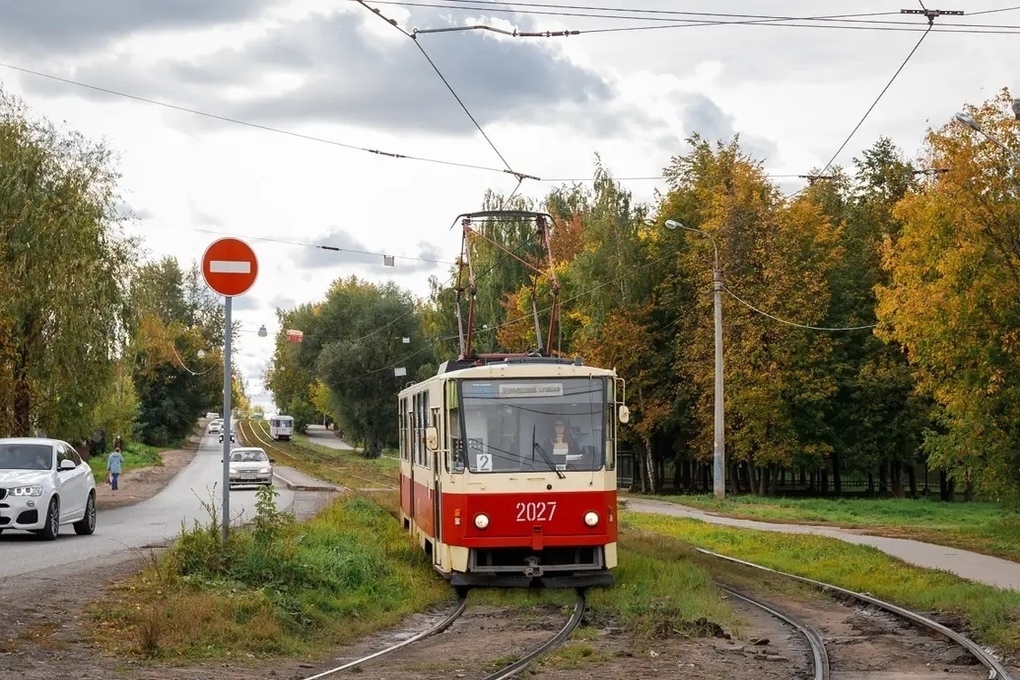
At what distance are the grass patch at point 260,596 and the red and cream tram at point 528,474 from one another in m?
1.01

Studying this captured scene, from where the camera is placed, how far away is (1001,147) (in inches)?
1147

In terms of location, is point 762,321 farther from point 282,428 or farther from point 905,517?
point 282,428

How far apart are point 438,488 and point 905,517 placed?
2353 cm

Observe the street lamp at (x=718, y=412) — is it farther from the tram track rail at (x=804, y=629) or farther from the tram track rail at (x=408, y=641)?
the tram track rail at (x=408, y=641)

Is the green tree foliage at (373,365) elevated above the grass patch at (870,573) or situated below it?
above

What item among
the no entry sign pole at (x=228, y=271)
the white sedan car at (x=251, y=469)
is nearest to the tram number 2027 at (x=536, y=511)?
the no entry sign pole at (x=228, y=271)

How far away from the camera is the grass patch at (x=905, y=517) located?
28.0 m

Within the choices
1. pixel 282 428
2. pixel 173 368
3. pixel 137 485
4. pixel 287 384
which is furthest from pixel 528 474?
pixel 287 384

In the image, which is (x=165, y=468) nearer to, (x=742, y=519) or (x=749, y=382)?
(x=749, y=382)

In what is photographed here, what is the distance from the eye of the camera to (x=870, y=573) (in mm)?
21031

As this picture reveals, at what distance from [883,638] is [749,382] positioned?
36.9 metres

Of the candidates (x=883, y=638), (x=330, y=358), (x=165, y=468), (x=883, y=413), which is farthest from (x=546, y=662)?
(x=330, y=358)

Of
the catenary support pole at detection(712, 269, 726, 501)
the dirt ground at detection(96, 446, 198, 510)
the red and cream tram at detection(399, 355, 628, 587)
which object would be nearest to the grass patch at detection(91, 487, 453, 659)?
the red and cream tram at detection(399, 355, 628, 587)

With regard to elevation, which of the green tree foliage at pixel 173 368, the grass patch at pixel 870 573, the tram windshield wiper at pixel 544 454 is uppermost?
the green tree foliage at pixel 173 368
